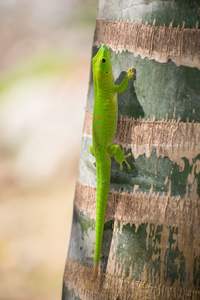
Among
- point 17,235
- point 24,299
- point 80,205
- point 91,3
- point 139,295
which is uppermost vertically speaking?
point 91,3

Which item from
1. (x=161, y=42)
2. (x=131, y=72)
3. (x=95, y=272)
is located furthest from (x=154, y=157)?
(x=95, y=272)

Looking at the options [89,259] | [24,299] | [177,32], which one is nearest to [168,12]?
[177,32]

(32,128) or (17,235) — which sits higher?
(32,128)

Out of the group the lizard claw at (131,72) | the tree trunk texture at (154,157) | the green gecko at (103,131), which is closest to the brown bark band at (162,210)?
the tree trunk texture at (154,157)

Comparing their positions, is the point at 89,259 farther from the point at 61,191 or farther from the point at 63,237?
the point at 61,191

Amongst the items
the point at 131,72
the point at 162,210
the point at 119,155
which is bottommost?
the point at 162,210

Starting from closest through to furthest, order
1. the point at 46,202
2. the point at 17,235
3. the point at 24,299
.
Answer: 1. the point at 24,299
2. the point at 17,235
3. the point at 46,202

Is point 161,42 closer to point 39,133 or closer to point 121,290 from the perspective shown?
point 121,290

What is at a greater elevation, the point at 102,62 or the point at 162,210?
the point at 102,62

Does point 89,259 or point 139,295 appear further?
point 89,259
